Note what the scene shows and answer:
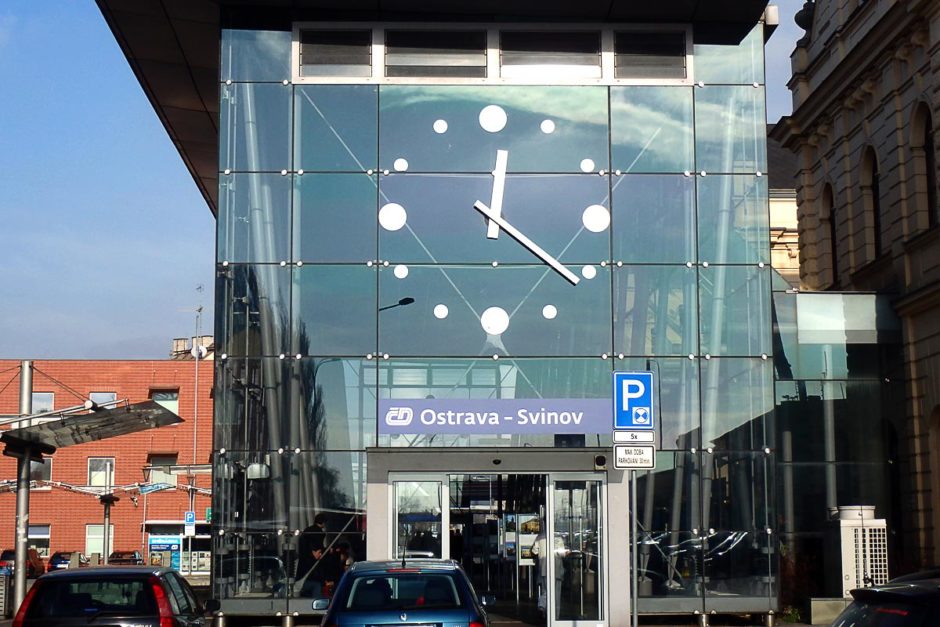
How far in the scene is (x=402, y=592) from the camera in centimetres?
1329

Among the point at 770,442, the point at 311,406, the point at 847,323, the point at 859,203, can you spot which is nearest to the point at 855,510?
the point at 770,442

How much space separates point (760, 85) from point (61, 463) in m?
55.7

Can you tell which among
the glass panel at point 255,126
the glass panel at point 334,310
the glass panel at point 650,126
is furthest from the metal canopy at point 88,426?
the glass panel at point 650,126

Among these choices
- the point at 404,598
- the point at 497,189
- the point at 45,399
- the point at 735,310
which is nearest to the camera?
the point at 404,598

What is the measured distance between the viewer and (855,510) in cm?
2431

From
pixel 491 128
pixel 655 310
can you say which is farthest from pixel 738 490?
pixel 491 128

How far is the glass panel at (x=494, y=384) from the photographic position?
23250mm

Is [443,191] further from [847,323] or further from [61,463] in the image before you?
[61,463]

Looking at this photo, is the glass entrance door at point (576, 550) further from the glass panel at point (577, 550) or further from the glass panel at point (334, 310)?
the glass panel at point (334, 310)

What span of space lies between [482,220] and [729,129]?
4617 mm

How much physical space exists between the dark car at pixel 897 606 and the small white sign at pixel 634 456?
8.04 metres

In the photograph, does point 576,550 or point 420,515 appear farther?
point 420,515

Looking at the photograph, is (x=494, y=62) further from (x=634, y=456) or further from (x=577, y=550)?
(x=634, y=456)

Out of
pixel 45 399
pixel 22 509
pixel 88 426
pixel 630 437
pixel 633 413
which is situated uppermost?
pixel 45 399
